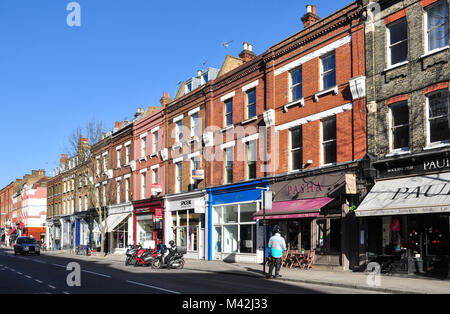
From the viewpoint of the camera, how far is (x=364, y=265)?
19719mm

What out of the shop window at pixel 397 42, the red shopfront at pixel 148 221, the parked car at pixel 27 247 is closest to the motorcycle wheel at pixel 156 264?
Answer: the red shopfront at pixel 148 221

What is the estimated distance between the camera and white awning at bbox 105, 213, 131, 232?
42.9m

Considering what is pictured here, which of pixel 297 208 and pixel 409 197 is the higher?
pixel 409 197

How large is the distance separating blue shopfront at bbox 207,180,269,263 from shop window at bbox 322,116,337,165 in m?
4.36

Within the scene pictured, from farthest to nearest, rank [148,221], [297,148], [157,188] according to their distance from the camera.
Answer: [148,221], [157,188], [297,148]

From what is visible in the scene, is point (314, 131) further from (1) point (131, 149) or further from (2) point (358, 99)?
(1) point (131, 149)

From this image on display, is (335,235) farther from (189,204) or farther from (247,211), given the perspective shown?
(189,204)

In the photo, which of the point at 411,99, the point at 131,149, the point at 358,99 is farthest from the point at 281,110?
the point at 131,149

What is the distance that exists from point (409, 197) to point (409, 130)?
115 inches

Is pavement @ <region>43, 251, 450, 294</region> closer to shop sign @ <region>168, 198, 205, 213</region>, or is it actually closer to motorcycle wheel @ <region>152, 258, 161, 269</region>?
motorcycle wheel @ <region>152, 258, 161, 269</region>

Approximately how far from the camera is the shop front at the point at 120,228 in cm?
4262

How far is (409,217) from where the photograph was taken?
60.8 ft

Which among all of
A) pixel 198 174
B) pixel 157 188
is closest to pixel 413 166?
pixel 198 174
